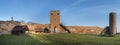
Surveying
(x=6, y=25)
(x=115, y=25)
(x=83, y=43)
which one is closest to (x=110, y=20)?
(x=115, y=25)

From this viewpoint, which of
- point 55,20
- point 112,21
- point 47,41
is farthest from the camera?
point 112,21

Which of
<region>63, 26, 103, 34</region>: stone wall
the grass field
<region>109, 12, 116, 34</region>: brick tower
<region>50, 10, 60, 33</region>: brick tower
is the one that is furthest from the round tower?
the grass field

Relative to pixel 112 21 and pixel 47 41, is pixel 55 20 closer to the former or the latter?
pixel 112 21

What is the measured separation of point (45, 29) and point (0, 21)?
54.2ft

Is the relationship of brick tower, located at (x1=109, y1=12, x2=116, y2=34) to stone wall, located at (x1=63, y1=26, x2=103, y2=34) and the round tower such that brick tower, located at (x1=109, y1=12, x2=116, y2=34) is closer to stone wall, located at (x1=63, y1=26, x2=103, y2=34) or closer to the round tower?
the round tower

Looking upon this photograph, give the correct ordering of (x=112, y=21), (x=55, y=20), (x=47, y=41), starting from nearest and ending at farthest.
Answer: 1. (x=47, y=41)
2. (x=55, y=20)
3. (x=112, y=21)

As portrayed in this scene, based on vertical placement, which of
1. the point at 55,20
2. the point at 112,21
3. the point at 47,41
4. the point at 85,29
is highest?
the point at 55,20

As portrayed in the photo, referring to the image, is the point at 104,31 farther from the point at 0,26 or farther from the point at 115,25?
the point at 0,26

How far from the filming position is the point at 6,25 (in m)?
79.3

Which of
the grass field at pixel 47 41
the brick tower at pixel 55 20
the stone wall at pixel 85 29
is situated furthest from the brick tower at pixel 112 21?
the grass field at pixel 47 41

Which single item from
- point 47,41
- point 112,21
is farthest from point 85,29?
point 47,41

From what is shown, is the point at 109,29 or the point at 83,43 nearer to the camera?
the point at 83,43

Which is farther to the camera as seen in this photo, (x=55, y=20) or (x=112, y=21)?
(x=112, y=21)

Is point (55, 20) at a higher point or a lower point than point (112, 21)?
higher
